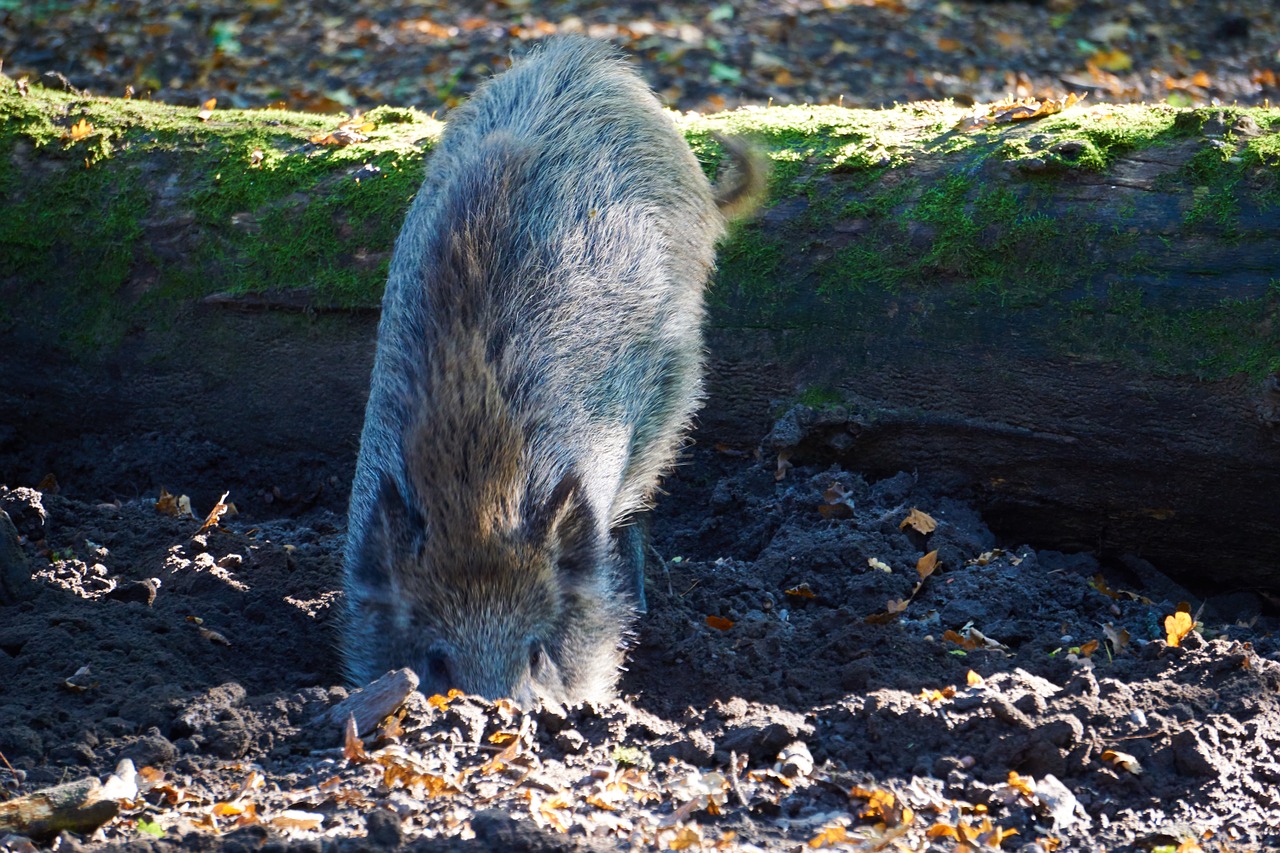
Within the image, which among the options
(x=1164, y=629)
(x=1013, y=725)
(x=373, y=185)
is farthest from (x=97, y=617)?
(x=1164, y=629)

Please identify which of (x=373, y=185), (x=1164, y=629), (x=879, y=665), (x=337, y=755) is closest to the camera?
(x=337, y=755)

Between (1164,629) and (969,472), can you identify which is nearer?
(1164,629)

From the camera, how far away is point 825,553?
4.38 meters

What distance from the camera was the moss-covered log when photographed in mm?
4371

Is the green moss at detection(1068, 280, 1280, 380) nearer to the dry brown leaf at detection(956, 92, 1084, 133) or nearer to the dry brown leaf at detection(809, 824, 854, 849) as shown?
the dry brown leaf at detection(956, 92, 1084, 133)

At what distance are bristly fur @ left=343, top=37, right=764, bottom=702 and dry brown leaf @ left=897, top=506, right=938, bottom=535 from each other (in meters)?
0.91

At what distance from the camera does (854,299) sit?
481 centimetres

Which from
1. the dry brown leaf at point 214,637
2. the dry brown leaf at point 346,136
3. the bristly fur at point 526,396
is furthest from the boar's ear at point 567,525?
the dry brown leaf at point 346,136

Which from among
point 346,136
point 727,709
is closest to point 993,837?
point 727,709

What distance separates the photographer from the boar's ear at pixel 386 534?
11.9 ft

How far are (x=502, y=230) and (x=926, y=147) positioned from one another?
6.41 feet

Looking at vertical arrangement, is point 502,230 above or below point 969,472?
above

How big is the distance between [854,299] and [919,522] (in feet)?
3.03

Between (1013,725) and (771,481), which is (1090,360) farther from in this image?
(1013,725)
